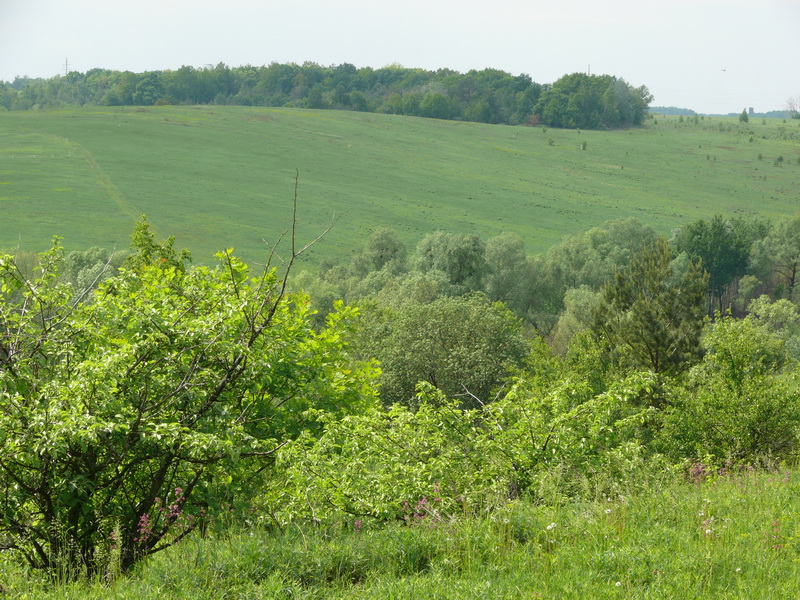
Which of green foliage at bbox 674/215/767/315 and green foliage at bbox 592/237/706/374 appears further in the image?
green foliage at bbox 674/215/767/315

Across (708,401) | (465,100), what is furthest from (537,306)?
(465,100)

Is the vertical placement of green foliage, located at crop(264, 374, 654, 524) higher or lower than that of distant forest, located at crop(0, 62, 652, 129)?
lower

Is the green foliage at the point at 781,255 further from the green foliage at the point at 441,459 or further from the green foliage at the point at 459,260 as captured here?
the green foliage at the point at 441,459

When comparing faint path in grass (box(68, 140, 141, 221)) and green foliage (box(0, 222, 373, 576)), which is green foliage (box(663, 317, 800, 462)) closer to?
green foliage (box(0, 222, 373, 576))

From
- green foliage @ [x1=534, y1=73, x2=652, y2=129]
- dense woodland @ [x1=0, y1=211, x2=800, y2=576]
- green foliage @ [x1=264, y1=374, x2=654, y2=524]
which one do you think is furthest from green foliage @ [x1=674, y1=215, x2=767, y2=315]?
dense woodland @ [x1=0, y1=211, x2=800, y2=576]

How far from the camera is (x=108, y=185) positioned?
4306 inches

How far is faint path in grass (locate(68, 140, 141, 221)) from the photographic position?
10100cm

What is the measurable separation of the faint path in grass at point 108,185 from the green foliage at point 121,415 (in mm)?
94213

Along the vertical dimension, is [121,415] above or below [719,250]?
above

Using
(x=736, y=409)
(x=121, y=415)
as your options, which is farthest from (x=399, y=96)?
(x=121, y=415)

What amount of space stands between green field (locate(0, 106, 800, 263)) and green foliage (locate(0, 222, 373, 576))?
265 ft

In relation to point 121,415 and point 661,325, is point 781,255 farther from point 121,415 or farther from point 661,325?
point 121,415

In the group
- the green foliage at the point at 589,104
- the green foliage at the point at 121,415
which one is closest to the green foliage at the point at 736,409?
the green foliage at the point at 121,415

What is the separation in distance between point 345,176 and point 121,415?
420 feet
